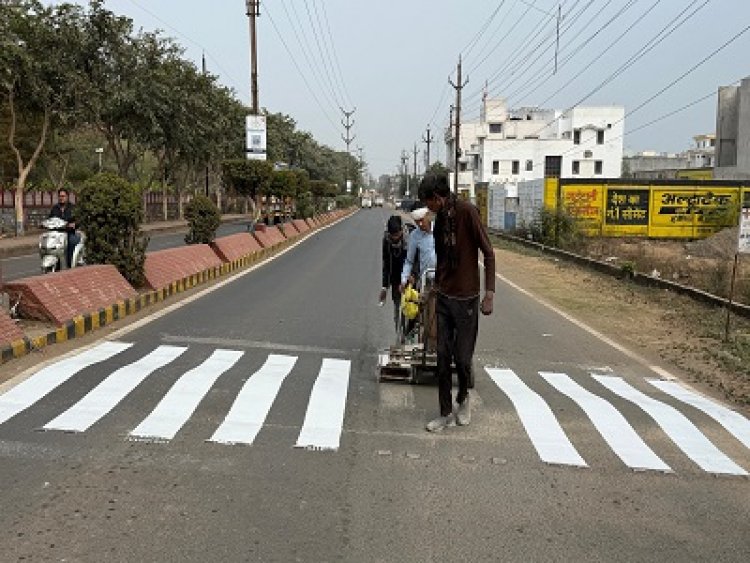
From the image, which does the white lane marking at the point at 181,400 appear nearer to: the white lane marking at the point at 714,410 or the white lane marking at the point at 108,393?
the white lane marking at the point at 108,393

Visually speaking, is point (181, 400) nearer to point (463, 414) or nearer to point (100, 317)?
point (463, 414)

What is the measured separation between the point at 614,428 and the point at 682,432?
57 cm

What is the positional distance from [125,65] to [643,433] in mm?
30683

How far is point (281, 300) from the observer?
12.8 meters

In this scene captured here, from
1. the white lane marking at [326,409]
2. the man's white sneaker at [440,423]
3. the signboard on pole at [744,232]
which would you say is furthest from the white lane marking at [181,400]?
the signboard on pole at [744,232]

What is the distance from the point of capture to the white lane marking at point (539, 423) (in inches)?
203

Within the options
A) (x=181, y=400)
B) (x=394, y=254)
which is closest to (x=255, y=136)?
(x=394, y=254)

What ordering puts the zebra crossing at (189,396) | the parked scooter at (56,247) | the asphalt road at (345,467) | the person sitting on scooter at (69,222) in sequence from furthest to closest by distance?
the person sitting on scooter at (69,222) → the parked scooter at (56,247) → the zebra crossing at (189,396) → the asphalt road at (345,467)

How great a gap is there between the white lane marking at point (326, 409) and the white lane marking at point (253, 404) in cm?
34

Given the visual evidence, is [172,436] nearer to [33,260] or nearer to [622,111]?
[33,260]

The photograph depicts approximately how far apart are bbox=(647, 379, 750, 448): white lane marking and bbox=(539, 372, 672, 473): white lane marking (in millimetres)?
884

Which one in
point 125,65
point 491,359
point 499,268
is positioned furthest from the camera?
point 125,65

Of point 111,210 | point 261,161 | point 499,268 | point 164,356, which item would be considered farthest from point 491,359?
point 261,161

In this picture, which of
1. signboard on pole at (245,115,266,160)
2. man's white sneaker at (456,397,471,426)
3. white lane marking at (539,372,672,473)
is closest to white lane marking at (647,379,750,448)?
white lane marking at (539,372,672,473)
